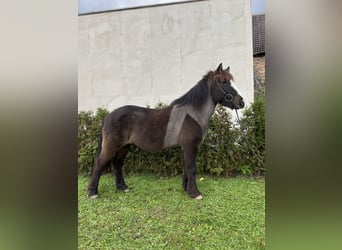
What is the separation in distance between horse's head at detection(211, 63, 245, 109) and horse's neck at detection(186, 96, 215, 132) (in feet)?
0.28

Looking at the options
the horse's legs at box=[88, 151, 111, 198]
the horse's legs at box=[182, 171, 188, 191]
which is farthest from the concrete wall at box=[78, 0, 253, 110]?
the horse's legs at box=[182, 171, 188, 191]

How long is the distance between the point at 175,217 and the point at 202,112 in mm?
886

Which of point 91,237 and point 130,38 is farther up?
point 130,38

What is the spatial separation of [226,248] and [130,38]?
1.85 m

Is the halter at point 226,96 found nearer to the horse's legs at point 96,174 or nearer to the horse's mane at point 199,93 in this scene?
the horse's mane at point 199,93

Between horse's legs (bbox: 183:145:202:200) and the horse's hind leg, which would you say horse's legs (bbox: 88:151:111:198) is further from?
horse's legs (bbox: 183:145:202:200)

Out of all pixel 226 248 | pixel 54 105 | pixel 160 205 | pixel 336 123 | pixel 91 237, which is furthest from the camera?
pixel 160 205

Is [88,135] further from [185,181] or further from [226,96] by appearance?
[226,96]

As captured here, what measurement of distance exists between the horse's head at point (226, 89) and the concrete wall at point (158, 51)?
0.37 feet

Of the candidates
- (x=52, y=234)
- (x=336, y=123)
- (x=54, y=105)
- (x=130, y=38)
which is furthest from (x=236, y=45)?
(x=52, y=234)

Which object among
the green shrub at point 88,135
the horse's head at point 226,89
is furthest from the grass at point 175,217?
the horse's head at point 226,89

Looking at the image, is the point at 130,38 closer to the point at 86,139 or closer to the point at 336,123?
the point at 86,139

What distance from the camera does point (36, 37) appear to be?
4.94 ft

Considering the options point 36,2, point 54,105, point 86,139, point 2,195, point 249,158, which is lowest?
point 2,195
